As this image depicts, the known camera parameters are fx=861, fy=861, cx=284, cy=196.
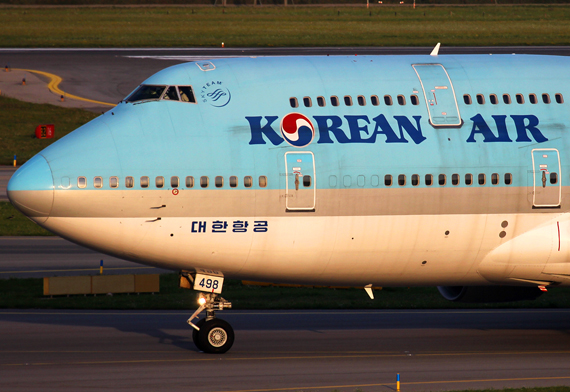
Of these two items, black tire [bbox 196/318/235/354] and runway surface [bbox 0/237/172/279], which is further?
runway surface [bbox 0/237/172/279]

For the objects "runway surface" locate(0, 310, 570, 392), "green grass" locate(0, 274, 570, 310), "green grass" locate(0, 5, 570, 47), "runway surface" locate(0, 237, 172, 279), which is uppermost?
"green grass" locate(0, 5, 570, 47)

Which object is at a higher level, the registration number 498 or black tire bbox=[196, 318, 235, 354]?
the registration number 498

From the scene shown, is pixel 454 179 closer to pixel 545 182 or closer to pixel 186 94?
pixel 545 182

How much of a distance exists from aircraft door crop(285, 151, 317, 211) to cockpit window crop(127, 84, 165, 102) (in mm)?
3786

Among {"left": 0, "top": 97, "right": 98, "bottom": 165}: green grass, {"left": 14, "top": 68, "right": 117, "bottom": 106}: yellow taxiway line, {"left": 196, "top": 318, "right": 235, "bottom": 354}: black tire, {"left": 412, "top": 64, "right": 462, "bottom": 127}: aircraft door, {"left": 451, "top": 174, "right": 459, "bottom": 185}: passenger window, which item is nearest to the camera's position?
{"left": 451, "top": 174, "right": 459, "bottom": 185}: passenger window

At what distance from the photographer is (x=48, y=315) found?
30469 mm

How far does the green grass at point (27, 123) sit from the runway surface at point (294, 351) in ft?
119

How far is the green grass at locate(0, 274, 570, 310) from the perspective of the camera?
32.4 metres

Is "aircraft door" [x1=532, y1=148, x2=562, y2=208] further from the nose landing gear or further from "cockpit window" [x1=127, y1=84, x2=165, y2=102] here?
"cockpit window" [x1=127, y1=84, x2=165, y2=102]

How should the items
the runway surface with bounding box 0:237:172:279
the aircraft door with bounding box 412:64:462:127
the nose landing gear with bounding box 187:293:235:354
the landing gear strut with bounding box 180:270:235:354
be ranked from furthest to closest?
1. the runway surface with bounding box 0:237:172:279
2. the nose landing gear with bounding box 187:293:235:354
3. the landing gear strut with bounding box 180:270:235:354
4. the aircraft door with bounding box 412:64:462:127

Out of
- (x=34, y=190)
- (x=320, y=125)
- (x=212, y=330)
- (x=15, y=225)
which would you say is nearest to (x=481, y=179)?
(x=320, y=125)

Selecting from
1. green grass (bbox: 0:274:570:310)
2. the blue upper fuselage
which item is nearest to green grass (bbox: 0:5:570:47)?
green grass (bbox: 0:274:570:310)

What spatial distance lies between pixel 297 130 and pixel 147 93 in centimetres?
411

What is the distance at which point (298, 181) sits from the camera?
22.0m
